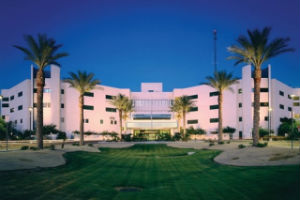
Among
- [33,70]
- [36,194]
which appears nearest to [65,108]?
[33,70]

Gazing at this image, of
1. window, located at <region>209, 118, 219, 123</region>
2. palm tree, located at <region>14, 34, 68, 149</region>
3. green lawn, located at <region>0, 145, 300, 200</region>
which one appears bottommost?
green lawn, located at <region>0, 145, 300, 200</region>

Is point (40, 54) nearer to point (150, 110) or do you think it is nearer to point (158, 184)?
point (158, 184)

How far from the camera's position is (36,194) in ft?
41.6

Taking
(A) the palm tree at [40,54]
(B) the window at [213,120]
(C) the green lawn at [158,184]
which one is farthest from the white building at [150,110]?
(C) the green lawn at [158,184]

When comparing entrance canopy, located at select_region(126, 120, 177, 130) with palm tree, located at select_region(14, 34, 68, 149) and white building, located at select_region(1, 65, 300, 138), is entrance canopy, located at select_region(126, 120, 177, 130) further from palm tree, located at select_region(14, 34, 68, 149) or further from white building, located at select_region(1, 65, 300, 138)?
palm tree, located at select_region(14, 34, 68, 149)

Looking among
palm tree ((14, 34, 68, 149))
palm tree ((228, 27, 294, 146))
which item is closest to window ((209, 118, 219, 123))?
palm tree ((228, 27, 294, 146))

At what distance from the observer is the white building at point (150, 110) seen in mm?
71812

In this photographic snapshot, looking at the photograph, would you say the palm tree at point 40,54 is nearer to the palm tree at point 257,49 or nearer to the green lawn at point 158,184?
the green lawn at point 158,184

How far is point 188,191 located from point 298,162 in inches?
330

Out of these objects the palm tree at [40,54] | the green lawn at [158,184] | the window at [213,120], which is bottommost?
the green lawn at [158,184]

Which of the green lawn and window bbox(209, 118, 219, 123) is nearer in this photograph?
the green lawn

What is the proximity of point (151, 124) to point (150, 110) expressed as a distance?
7.02 meters

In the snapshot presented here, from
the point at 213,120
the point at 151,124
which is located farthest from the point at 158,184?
the point at 151,124

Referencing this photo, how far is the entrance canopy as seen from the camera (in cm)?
8638
